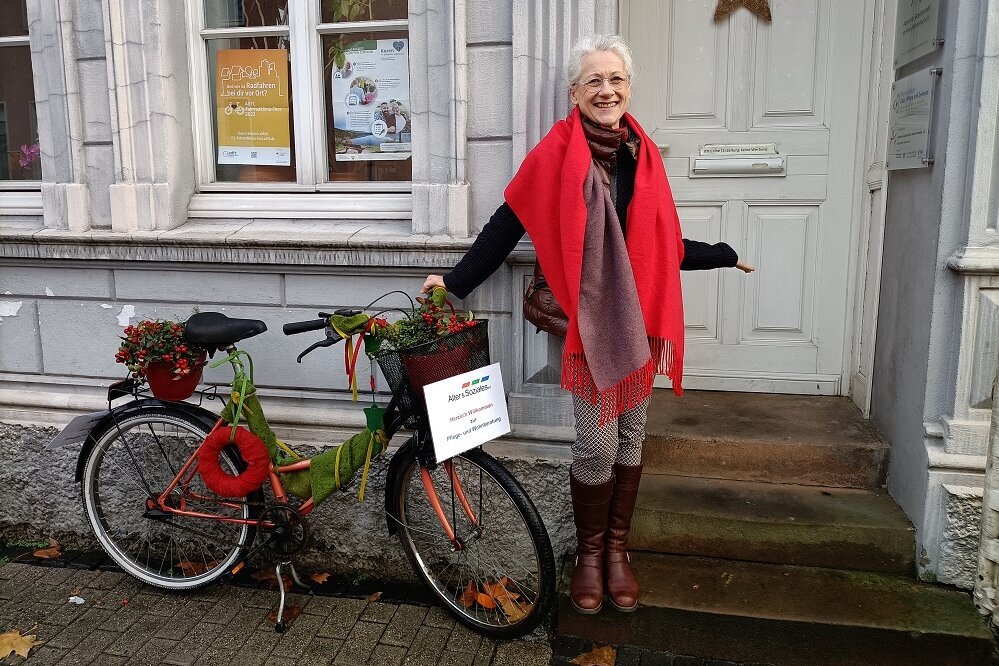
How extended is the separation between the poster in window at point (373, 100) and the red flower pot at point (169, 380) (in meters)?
1.30

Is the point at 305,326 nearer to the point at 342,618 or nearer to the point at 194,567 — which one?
the point at 342,618

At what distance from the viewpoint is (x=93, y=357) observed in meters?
4.09

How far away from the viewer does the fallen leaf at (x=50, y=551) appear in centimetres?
402

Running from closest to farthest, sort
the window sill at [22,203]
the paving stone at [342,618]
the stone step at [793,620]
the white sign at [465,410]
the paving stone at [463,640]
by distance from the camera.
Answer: the white sign at [465,410] < the stone step at [793,620] < the paving stone at [463,640] < the paving stone at [342,618] < the window sill at [22,203]

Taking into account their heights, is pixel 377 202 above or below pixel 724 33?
below

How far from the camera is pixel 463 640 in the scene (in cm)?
321

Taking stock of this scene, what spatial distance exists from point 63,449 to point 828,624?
3.61m

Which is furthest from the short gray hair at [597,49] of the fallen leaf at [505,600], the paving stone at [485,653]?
the paving stone at [485,653]

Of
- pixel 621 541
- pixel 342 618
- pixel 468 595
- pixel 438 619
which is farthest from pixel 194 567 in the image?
pixel 621 541

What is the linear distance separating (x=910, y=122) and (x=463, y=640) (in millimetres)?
2807

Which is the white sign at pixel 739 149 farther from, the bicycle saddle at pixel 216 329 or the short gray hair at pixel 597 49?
the bicycle saddle at pixel 216 329

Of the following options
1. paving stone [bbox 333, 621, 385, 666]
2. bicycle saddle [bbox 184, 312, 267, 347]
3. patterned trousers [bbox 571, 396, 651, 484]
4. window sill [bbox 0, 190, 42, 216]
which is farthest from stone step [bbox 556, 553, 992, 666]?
window sill [bbox 0, 190, 42, 216]

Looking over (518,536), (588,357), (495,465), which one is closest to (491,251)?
(588,357)

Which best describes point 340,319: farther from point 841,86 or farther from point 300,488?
point 841,86
